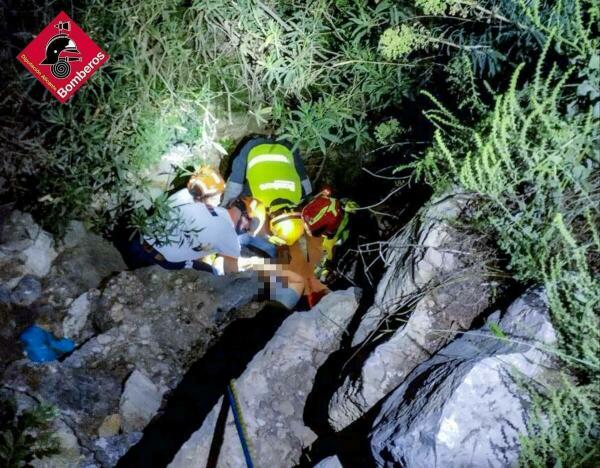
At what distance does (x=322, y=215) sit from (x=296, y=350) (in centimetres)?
222

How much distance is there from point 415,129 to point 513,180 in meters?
2.17

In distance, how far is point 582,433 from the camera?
1.83 metres

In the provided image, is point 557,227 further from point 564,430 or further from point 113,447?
point 113,447

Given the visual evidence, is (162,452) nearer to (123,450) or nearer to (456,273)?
(123,450)

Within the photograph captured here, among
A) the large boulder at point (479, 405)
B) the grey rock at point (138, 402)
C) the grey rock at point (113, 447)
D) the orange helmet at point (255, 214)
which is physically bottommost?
the large boulder at point (479, 405)

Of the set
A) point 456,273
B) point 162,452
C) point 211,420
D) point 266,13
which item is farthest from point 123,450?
point 266,13

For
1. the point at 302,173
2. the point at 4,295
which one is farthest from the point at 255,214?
the point at 4,295

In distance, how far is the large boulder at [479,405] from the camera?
200cm

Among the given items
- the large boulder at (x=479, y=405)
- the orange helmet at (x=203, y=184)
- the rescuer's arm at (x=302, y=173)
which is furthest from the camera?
the rescuer's arm at (x=302, y=173)

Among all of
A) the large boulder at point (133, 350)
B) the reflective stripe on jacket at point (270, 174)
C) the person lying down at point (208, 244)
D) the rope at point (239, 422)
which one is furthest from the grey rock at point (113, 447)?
the reflective stripe on jacket at point (270, 174)

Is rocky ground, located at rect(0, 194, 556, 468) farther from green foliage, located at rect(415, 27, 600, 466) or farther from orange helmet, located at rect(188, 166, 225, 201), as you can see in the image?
orange helmet, located at rect(188, 166, 225, 201)

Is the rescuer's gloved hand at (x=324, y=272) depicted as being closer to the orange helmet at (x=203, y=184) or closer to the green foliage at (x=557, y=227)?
the orange helmet at (x=203, y=184)

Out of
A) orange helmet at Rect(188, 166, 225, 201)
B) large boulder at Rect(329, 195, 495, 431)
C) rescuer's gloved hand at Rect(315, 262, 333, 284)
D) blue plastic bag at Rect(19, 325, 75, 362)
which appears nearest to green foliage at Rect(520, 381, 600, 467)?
large boulder at Rect(329, 195, 495, 431)

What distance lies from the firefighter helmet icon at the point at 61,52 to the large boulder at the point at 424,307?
12.9ft
